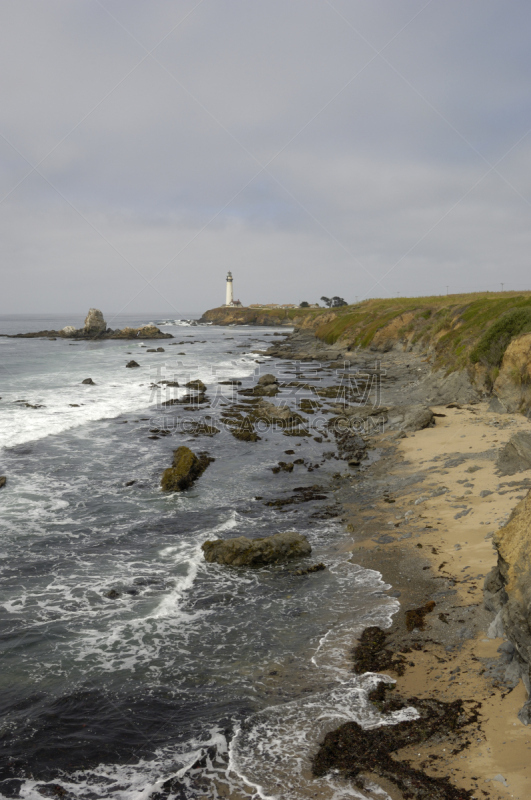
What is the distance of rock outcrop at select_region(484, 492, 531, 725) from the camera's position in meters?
6.58

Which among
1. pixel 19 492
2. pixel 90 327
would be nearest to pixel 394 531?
pixel 19 492

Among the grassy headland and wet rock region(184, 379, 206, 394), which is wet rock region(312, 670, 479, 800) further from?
wet rock region(184, 379, 206, 394)

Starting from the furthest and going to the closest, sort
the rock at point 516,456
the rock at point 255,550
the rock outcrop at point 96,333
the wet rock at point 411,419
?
1. the rock outcrop at point 96,333
2. the wet rock at point 411,419
3. the rock at point 516,456
4. the rock at point 255,550

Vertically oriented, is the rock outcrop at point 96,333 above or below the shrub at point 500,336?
above

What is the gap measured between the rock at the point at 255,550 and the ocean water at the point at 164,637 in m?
0.37

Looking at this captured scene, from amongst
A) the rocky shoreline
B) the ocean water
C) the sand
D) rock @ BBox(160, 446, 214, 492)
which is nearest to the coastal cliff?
the sand

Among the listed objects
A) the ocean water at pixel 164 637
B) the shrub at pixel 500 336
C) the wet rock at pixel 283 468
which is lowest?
the ocean water at pixel 164 637

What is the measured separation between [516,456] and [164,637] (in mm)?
12865

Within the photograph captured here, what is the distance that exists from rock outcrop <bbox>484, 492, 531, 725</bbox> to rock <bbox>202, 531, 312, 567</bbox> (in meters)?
6.47

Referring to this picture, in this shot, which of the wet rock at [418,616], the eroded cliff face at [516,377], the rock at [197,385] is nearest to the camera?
the wet rock at [418,616]

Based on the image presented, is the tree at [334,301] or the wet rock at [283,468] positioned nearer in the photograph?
the wet rock at [283,468]

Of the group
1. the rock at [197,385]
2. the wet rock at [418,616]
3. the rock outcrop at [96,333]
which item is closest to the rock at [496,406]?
the wet rock at [418,616]

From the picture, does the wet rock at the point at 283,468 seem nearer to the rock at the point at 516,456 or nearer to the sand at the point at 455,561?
the sand at the point at 455,561

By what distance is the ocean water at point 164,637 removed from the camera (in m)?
7.04
